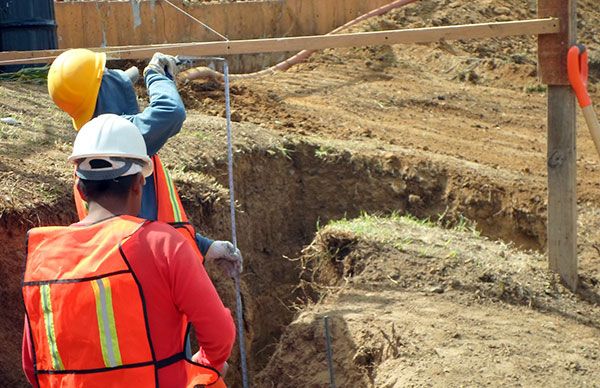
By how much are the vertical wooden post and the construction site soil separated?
21 cm

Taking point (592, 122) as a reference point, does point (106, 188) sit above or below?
above

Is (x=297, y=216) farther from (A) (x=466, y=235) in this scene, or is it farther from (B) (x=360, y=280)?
(B) (x=360, y=280)

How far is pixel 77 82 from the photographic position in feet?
13.3

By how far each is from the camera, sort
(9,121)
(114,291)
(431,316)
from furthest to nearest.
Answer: (9,121), (431,316), (114,291)

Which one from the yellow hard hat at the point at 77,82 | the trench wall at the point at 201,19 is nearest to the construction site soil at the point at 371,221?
the trench wall at the point at 201,19

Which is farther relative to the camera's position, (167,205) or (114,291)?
(167,205)

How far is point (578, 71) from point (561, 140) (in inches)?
17.4

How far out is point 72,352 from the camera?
3.02m

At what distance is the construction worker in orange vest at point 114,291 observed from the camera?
2.93 meters

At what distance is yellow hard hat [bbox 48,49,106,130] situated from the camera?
13.2 feet

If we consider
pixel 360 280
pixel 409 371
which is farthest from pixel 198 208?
pixel 409 371

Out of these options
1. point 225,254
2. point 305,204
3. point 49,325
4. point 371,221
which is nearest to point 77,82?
point 225,254

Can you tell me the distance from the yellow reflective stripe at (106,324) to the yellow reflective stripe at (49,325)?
16cm

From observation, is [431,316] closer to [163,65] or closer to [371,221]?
[371,221]
